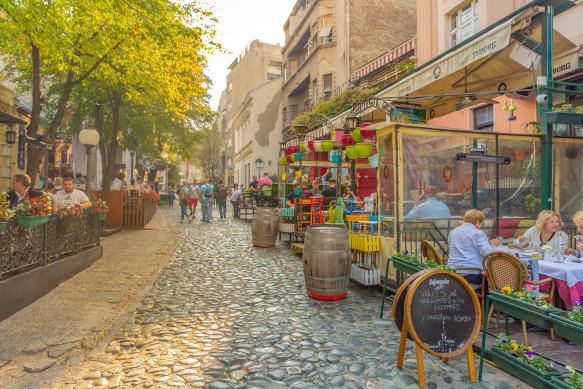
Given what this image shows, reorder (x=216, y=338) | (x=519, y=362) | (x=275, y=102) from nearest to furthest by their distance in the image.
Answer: (x=519, y=362) < (x=216, y=338) < (x=275, y=102)

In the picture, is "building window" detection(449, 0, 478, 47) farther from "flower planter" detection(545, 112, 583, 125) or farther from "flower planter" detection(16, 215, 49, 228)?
"flower planter" detection(16, 215, 49, 228)

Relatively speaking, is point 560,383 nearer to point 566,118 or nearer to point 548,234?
point 548,234

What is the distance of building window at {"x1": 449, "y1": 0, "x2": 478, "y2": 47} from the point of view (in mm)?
13273

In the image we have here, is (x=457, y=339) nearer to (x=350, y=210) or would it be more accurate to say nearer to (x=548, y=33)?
(x=548, y=33)

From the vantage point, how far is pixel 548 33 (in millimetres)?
6078

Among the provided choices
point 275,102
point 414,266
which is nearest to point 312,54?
point 275,102

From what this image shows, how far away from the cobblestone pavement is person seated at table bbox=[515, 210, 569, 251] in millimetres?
2393

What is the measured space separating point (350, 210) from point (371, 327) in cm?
499

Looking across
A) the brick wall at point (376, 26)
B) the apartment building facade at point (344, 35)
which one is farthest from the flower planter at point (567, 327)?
the brick wall at point (376, 26)

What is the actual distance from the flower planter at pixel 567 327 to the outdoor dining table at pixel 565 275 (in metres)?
1.83

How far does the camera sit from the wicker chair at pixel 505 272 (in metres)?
3.94

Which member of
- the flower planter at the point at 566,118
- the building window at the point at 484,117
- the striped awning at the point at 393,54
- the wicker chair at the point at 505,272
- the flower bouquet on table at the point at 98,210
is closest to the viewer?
the wicker chair at the point at 505,272

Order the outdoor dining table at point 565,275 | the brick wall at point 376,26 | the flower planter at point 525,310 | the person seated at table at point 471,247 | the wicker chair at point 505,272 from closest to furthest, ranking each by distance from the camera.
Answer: the flower planter at point 525,310 → the wicker chair at point 505,272 → the outdoor dining table at point 565,275 → the person seated at table at point 471,247 → the brick wall at point 376,26

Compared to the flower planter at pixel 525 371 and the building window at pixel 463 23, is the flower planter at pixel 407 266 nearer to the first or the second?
the flower planter at pixel 525 371
